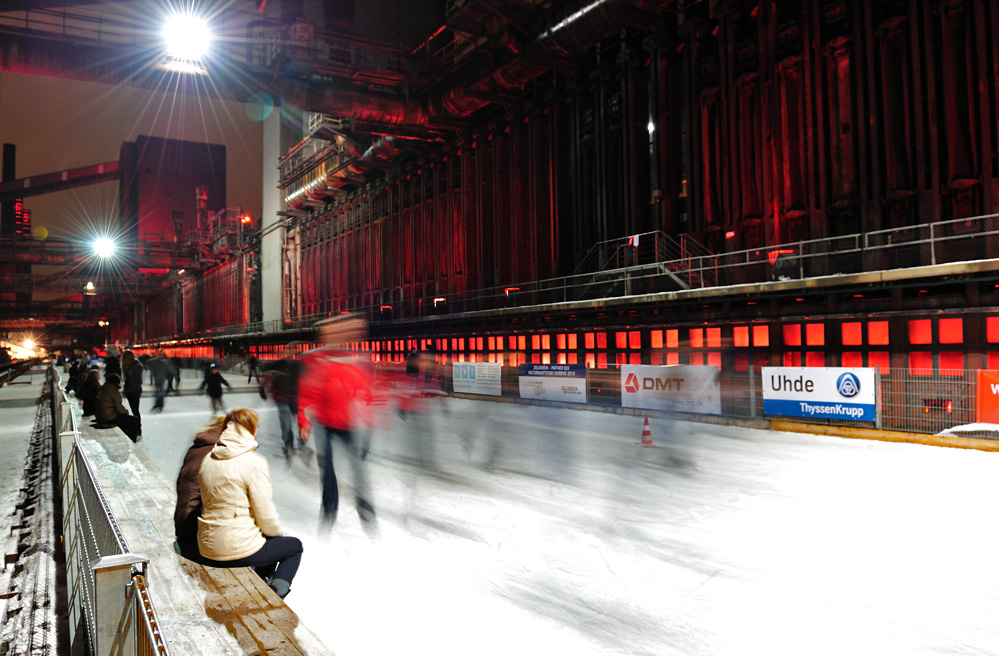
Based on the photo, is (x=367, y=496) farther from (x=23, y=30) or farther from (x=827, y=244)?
(x=23, y=30)

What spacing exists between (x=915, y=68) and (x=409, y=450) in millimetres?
16778

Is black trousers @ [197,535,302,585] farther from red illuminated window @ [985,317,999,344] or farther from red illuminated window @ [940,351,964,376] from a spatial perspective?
red illuminated window @ [985,317,999,344]

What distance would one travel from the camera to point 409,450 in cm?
1180

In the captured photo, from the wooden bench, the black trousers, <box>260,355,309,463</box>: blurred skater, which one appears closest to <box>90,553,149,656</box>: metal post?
the wooden bench

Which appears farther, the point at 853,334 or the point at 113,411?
the point at 853,334

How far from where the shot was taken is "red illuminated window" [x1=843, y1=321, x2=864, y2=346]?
1600 centimetres

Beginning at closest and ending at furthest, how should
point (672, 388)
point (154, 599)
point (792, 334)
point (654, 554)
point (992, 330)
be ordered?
point (154, 599) → point (654, 554) → point (992, 330) → point (672, 388) → point (792, 334)

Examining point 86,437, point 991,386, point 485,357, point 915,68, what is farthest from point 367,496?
point 485,357

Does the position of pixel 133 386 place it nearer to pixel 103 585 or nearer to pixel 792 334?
pixel 103 585

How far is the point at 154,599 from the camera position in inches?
156

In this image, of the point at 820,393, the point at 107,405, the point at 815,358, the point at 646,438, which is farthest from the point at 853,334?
the point at 107,405

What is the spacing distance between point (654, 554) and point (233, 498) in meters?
3.88

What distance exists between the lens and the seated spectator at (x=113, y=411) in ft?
39.0

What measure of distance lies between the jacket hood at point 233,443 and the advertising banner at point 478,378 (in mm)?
17679
